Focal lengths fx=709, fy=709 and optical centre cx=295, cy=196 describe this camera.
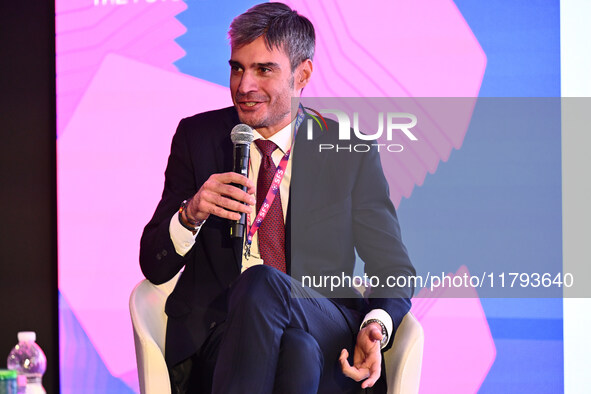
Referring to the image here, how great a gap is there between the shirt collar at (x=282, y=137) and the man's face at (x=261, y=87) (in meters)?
0.03

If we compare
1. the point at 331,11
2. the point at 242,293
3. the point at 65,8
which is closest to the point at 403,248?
the point at 242,293

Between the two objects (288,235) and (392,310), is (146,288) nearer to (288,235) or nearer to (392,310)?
(288,235)

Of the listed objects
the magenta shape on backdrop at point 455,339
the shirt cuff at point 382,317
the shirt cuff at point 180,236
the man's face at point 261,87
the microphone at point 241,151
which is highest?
the man's face at point 261,87

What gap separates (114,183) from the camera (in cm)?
360

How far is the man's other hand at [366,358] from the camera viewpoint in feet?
7.16

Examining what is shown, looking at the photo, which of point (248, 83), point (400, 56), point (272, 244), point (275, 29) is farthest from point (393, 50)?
point (272, 244)

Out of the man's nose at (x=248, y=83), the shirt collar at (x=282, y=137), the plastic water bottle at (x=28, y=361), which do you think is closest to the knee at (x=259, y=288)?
the plastic water bottle at (x=28, y=361)

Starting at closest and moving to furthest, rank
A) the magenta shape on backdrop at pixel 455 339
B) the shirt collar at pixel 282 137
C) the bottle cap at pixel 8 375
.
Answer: the bottle cap at pixel 8 375 → the shirt collar at pixel 282 137 → the magenta shape on backdrop at pixel 455 339

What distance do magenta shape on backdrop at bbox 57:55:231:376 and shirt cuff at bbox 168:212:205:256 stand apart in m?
1.05

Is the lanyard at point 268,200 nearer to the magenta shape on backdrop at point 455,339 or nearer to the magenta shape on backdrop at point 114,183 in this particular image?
the magenta shape on backdrop at point 114,183

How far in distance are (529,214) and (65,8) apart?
8.32 feet

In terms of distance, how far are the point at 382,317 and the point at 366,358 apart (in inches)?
7.0

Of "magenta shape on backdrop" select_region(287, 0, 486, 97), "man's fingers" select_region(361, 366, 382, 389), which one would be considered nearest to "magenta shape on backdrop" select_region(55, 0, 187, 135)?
"magenta shape on backdrop" select_region(287, 0, 486, 97)

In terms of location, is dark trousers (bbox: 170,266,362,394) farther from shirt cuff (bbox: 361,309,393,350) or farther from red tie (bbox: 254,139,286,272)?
red tie (bbox: 254,139,286,272)
